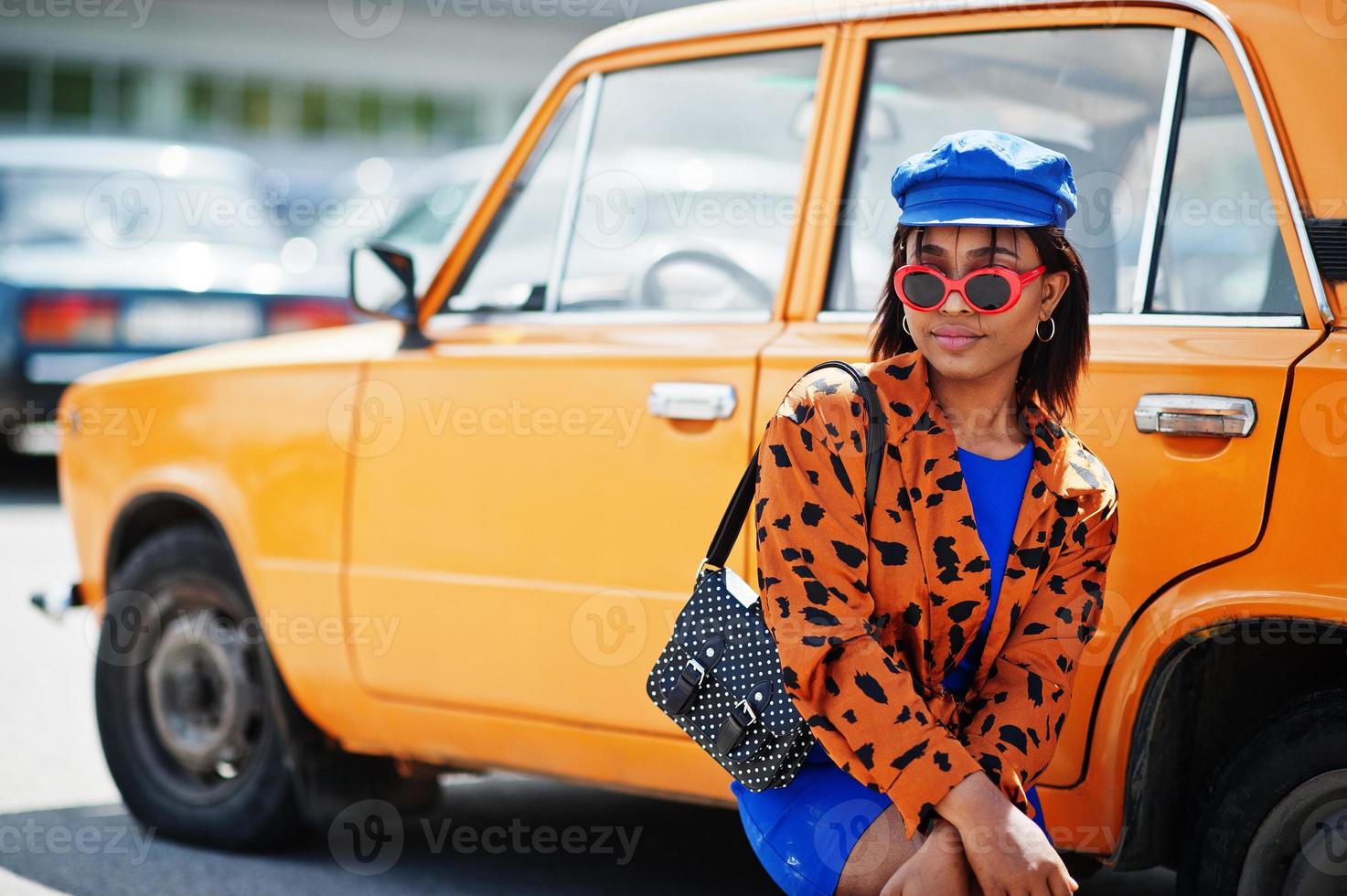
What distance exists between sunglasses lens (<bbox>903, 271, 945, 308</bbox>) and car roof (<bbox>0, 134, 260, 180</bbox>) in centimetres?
914

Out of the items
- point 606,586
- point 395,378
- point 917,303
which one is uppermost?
point 917,303

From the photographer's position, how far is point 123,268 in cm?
1011

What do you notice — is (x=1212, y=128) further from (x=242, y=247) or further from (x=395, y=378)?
(x=242, y=247)

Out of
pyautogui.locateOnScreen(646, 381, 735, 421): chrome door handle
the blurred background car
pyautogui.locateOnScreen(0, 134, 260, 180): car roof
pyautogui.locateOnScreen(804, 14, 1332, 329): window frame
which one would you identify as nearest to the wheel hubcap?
pyautogui.locateOnScreen(646, 381, 735, 421): chrome door handle

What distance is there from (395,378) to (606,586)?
0.83 m

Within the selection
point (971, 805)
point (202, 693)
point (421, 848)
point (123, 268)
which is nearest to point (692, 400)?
point (971, 805)

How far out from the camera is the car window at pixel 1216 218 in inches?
117

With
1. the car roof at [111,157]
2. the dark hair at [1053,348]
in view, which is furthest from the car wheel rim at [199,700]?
the car roof at [111,157]

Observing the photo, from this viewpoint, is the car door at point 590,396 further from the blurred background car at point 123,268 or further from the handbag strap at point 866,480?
the blurred background car at point 123,268

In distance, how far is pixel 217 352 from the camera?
4602 mm

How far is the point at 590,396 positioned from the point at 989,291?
1.34 m

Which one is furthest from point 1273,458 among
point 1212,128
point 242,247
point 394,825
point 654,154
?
point 242,247

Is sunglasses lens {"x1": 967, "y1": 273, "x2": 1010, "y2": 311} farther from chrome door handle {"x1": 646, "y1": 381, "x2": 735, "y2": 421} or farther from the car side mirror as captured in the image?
the car side mirror

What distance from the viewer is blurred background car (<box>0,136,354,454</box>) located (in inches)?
387
